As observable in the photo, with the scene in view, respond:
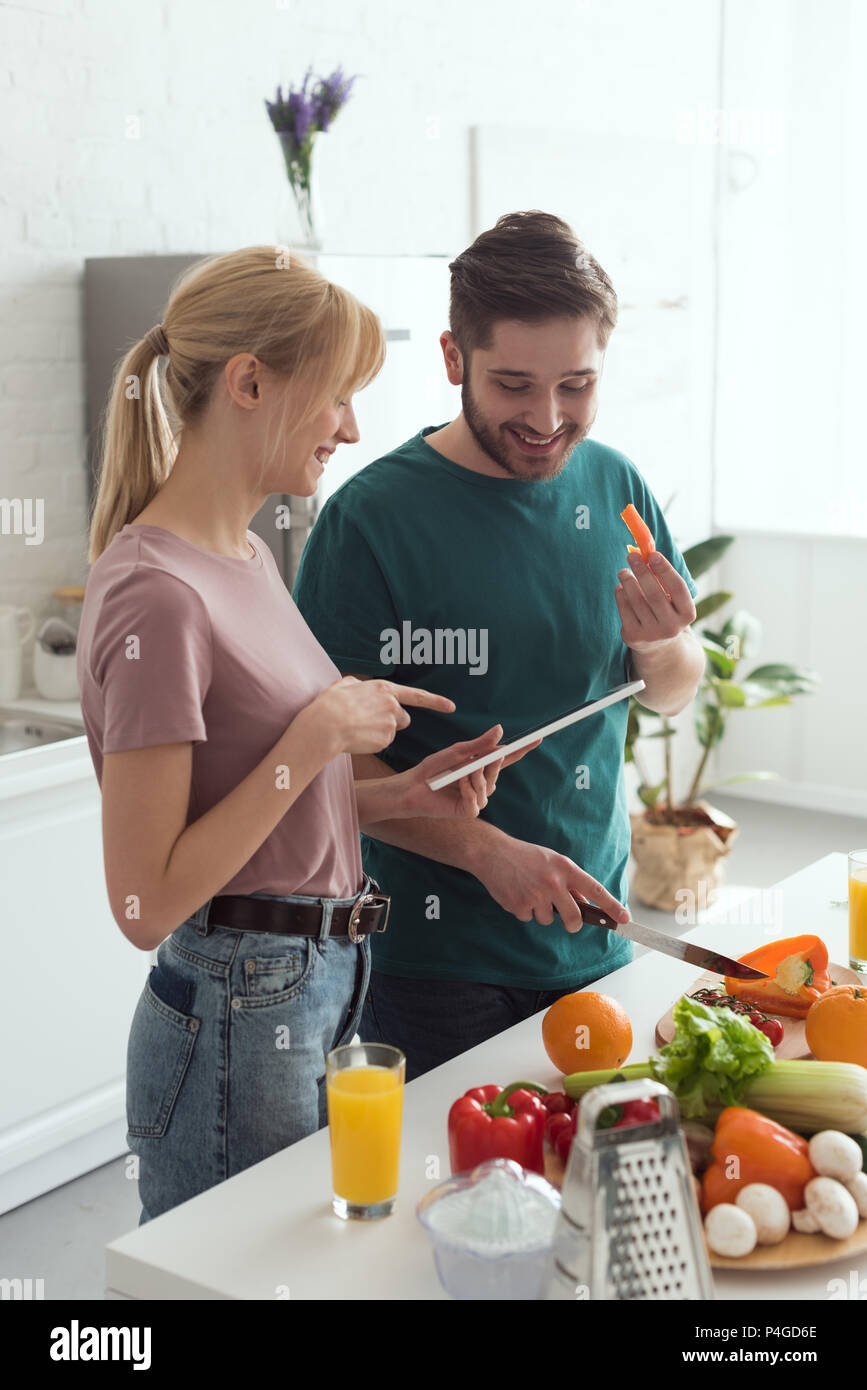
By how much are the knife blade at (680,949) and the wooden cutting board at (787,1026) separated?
3.0 inches

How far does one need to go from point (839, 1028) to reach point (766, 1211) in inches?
11.9

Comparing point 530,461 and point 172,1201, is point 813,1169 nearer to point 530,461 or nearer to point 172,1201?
point 172,1201

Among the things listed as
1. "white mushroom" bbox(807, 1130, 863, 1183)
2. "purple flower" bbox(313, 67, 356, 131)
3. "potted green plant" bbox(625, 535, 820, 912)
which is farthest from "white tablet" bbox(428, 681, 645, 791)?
"potted green plant" bbox(625, 535, 820, 912)

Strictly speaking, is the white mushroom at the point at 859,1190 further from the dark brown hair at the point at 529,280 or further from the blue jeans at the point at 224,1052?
the dark brown hair at the point at 529,280

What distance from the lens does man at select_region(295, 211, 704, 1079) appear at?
1595 mm

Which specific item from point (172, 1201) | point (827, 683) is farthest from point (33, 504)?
point (827, 683)

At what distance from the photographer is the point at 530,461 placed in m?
1.63

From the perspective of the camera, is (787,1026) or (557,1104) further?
(787,1026)

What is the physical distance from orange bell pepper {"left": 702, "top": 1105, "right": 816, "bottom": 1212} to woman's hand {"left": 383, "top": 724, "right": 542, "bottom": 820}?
479mm

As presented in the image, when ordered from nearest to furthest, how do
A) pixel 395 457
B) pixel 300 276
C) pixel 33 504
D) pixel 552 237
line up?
pixel 300 276, pixel 552 237, pixel 395 457, pixel 33 504

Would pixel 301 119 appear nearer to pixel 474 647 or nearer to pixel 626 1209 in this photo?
pixel 474 647

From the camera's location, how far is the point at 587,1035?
4.47 feet

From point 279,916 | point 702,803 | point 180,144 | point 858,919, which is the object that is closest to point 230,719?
point 279,916
